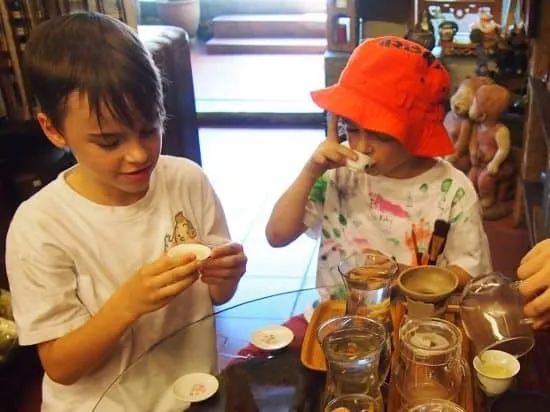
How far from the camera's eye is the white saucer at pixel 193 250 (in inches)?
42.8

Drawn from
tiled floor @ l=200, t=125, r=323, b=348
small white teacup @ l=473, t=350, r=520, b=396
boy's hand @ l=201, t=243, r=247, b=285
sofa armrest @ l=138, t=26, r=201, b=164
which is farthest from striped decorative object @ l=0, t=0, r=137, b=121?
small white teacup @ l=473, t=350, r=520, b=396

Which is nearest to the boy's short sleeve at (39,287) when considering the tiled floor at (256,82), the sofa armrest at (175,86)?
the sofa armrest at (175,86)

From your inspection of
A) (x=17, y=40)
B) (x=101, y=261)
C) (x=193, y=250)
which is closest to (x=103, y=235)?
(x=101, y=261)

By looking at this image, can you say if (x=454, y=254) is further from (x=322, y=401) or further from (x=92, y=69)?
(x=92, y=69)

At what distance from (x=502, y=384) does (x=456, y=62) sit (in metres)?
2.34

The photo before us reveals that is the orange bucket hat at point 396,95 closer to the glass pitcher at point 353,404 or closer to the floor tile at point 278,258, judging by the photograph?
the glass pitcher at point 353,404

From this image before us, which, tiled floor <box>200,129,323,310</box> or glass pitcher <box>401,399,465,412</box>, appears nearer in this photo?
glass pitcher <box>401,399,465,412</box>

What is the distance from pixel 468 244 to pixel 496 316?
348mm

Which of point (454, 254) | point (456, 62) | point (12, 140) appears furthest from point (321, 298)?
point (456, 62)

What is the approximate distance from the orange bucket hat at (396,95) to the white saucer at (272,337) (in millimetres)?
402

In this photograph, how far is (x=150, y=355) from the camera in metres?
1.23

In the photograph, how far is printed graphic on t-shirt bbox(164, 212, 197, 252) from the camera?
4.14 feet

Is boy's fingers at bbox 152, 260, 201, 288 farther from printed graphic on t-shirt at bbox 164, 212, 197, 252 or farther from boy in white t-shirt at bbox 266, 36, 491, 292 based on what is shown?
boy in white t-shirt at bbox 266, 36, 491, 292

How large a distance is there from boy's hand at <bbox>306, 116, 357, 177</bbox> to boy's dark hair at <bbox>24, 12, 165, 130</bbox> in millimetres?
330
